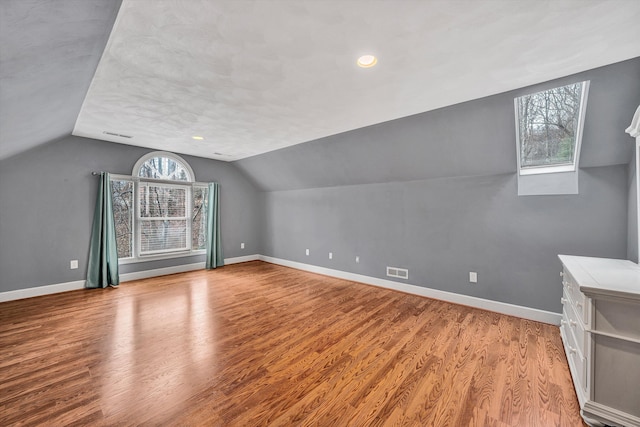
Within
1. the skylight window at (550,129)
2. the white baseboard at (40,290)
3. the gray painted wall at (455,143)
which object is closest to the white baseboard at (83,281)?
the white baseboard at (40,290)

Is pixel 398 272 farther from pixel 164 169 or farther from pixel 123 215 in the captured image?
pixel 123 215

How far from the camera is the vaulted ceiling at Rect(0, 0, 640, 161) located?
4.60ft

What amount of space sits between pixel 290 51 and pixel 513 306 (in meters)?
3.68

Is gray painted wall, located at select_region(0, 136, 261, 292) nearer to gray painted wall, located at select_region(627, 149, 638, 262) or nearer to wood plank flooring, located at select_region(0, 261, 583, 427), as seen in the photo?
wood plank flooring, located at select_region(0, 261, 583, 427)

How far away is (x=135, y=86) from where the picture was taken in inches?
92.8

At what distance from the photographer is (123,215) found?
464 centimetres

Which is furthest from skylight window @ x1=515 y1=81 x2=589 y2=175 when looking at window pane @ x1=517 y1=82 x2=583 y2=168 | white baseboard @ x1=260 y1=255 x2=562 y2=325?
white baseboard @ x1=260 y1=255 x2=562 y2=325

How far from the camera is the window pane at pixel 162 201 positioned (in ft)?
15.9

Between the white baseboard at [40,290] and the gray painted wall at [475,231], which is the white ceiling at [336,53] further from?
the white baseboard at [40,290]

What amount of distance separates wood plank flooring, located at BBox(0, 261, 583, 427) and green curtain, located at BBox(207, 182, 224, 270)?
2.00m

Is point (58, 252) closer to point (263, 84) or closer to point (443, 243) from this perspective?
point (263, 84)

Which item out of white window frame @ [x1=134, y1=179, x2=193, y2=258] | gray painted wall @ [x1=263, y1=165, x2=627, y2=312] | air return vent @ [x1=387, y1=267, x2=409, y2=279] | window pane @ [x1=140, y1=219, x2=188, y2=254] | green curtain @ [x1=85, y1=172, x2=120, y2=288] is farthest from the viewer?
window pane @ [x1=140, y1=219, x2=188, y2=254]

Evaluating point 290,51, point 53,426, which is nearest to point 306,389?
point 53,426

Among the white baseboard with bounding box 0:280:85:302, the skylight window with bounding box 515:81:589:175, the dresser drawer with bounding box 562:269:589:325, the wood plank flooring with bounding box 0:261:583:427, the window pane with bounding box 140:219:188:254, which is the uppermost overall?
the skylight window with bounding box 515:81:589:175
